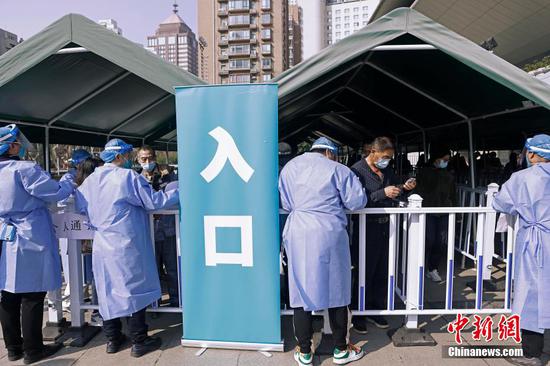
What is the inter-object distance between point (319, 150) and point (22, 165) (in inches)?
90.8

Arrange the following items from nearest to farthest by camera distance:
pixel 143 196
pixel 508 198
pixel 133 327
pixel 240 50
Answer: pixel 508 198 → pixel 143 196 → pixel 133 327 → pixel 240 50

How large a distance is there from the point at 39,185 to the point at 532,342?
398 centimetres

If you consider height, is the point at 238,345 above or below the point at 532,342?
below

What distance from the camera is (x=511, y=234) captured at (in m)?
3.31

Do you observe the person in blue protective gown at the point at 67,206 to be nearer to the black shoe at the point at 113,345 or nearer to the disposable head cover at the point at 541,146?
the black shoe at the point at 113,345

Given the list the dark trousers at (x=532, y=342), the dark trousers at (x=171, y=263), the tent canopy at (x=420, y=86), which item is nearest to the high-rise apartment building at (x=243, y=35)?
the tent canopy at (x=420, y=86)

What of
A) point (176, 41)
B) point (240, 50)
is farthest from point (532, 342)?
point (176, 41)

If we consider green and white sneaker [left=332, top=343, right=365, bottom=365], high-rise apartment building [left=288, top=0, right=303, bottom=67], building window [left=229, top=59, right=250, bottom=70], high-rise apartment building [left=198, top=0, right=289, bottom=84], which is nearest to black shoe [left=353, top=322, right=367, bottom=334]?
green and white sneaker [left=332, top=343, right=365, bottom=365]

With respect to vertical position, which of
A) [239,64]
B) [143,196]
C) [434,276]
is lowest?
[434,276]

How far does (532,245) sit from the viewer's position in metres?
2.77

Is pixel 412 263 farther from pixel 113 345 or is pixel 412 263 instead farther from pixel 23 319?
pixel 23 319

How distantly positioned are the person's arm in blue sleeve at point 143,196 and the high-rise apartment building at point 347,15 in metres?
114

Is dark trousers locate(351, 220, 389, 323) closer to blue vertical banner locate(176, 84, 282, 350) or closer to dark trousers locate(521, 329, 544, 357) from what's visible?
blue vertical banner locate(176, 84, 282, 350)

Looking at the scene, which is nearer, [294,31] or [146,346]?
[146,346]
